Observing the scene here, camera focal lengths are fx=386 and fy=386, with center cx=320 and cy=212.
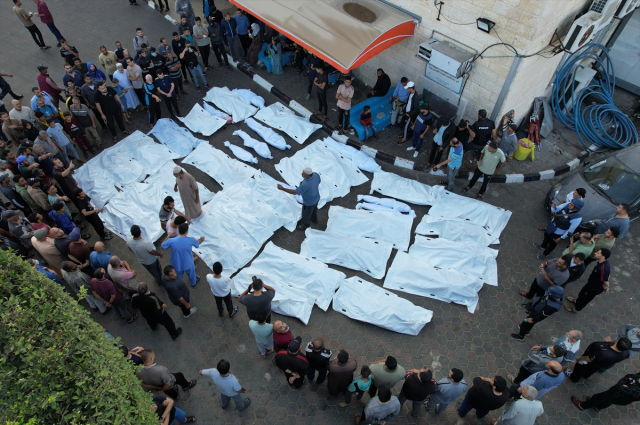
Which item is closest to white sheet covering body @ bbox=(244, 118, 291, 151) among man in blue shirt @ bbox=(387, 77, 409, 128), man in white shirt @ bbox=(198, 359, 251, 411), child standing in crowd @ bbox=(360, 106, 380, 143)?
child standing in crowd @ bbox=(360, 106, 380, 143)

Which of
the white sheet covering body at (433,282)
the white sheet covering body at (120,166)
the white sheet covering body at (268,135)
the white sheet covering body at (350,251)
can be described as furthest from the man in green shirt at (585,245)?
the white sheet covering body at (120,166)

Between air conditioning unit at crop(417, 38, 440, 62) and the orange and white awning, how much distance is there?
0.63 meters

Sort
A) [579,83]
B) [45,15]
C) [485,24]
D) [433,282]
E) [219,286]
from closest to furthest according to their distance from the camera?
[219,286] → [433,282] → [485,24] → [579,83] → [45,15]

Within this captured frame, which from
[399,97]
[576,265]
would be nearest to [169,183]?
[399,97]

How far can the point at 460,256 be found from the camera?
8367mm

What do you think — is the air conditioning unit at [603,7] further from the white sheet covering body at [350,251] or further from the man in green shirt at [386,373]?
the man in green shirt at [386,373]

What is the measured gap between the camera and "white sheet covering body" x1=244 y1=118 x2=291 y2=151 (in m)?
10.8

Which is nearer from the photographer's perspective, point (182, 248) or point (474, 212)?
point (182, 248)

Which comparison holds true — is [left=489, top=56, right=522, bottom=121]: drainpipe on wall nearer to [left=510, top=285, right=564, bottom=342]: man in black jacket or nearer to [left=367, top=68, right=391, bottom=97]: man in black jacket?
[left=367, top=68, right=391, bottom=97]: man in black jacket

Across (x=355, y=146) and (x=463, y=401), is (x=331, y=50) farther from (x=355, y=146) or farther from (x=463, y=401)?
(x=463, y=401)

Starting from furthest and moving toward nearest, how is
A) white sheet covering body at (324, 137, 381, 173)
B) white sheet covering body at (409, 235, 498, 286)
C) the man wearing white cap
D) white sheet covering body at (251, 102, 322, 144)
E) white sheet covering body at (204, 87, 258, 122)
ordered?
white sheet covering body at (204, 87, 258, 122) < white sheet covering body at (251, 102, 322, 144) < white sheet covering body at (324, 137, 381, 173) < white sheet covering body at (409, 235, 498, 286) < the man wearing white cap

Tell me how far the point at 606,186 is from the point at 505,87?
10.6 ft

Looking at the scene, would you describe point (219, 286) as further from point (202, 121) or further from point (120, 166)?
point (202, 121)

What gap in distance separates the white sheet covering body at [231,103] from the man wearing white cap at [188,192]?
12.8ft
